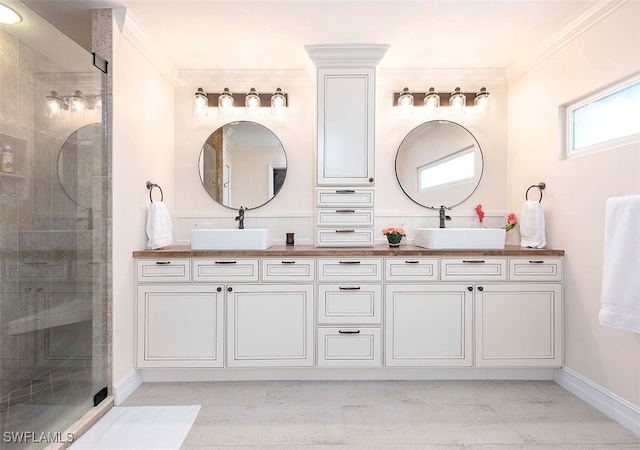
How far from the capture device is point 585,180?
2469mm

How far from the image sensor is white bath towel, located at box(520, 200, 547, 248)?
112 inches

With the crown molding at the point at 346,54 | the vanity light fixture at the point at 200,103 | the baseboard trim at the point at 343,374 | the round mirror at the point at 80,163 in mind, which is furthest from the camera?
the vanity light fixture at the point at 200,103

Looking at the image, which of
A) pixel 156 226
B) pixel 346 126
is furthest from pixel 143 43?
pixel 346 126

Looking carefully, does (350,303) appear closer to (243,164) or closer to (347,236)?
(347,236)

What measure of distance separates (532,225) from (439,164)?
0.95m

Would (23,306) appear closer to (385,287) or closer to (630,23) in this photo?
(385,287)

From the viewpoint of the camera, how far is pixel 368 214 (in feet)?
10.1

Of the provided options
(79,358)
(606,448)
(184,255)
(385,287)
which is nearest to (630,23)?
(385,287)

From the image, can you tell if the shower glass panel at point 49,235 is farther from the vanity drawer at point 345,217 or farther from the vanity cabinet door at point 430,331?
the vanity cabinet door at point 430,331

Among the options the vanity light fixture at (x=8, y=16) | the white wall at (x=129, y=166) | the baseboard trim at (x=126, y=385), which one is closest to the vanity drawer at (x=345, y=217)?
the white wall at (x=129, y=166)

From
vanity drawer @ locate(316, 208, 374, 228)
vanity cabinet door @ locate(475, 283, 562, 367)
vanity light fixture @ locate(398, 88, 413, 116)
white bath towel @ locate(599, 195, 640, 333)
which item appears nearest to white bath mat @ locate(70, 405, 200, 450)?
vanity drawer @ locate(316, 208, 374, 228)

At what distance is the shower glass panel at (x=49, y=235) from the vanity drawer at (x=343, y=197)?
1.56 meters

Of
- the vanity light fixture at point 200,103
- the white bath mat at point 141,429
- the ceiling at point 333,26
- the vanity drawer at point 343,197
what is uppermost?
the ceiling at point 333,26

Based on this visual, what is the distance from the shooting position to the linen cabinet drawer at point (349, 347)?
8.86 ft
